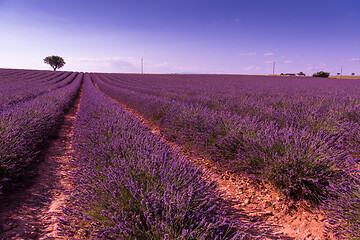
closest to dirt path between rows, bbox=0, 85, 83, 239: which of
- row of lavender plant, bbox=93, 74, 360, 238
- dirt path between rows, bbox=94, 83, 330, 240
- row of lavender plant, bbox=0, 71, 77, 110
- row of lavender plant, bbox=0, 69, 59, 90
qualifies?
dirt path between rows, bbox=94, 83, 330, 240

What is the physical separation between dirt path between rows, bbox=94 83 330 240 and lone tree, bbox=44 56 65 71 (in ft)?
223

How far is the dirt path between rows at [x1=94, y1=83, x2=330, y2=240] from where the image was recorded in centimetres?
171

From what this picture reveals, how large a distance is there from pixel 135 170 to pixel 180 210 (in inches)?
23.7

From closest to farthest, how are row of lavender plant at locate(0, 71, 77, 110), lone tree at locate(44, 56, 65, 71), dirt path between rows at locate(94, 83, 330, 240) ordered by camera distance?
1. dirt path between rows at locate(94, 83, 330, 240)
2. row of lavender plant at locate(0, 71, 77, 110)
3. lone tree at locate(44, 56, 65, 71)

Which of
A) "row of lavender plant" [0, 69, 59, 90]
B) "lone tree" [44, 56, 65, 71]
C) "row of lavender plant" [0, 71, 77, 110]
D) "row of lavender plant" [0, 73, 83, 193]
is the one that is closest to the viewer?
"row of lavender plant" [0, 73, 83, 193]

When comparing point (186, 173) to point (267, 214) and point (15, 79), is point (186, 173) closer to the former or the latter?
point (267, 214)

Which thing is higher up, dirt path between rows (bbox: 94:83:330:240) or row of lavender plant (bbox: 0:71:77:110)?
row of lavender plant (bbox: 0:71:77:110)

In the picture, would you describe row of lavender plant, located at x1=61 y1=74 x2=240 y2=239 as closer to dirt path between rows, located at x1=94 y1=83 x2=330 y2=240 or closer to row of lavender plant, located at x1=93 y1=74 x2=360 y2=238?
dirt path between rows, located at x1=94 y1=83 x2=330 y2=240

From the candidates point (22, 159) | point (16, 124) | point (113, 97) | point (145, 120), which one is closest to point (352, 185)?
point (22, 159)

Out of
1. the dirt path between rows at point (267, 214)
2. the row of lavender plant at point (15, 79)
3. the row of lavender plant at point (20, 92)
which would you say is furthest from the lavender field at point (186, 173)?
the row of lavender plant at point (15, 79)

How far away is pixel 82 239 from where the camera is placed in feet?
5.08

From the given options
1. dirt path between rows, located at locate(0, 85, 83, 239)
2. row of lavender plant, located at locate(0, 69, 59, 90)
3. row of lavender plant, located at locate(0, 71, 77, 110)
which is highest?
row of lavender plant, located at locate(0, 69, 59, 90)

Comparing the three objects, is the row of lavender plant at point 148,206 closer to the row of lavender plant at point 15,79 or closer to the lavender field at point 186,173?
the lavender field at point 186,173

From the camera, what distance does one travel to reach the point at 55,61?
186 ft
